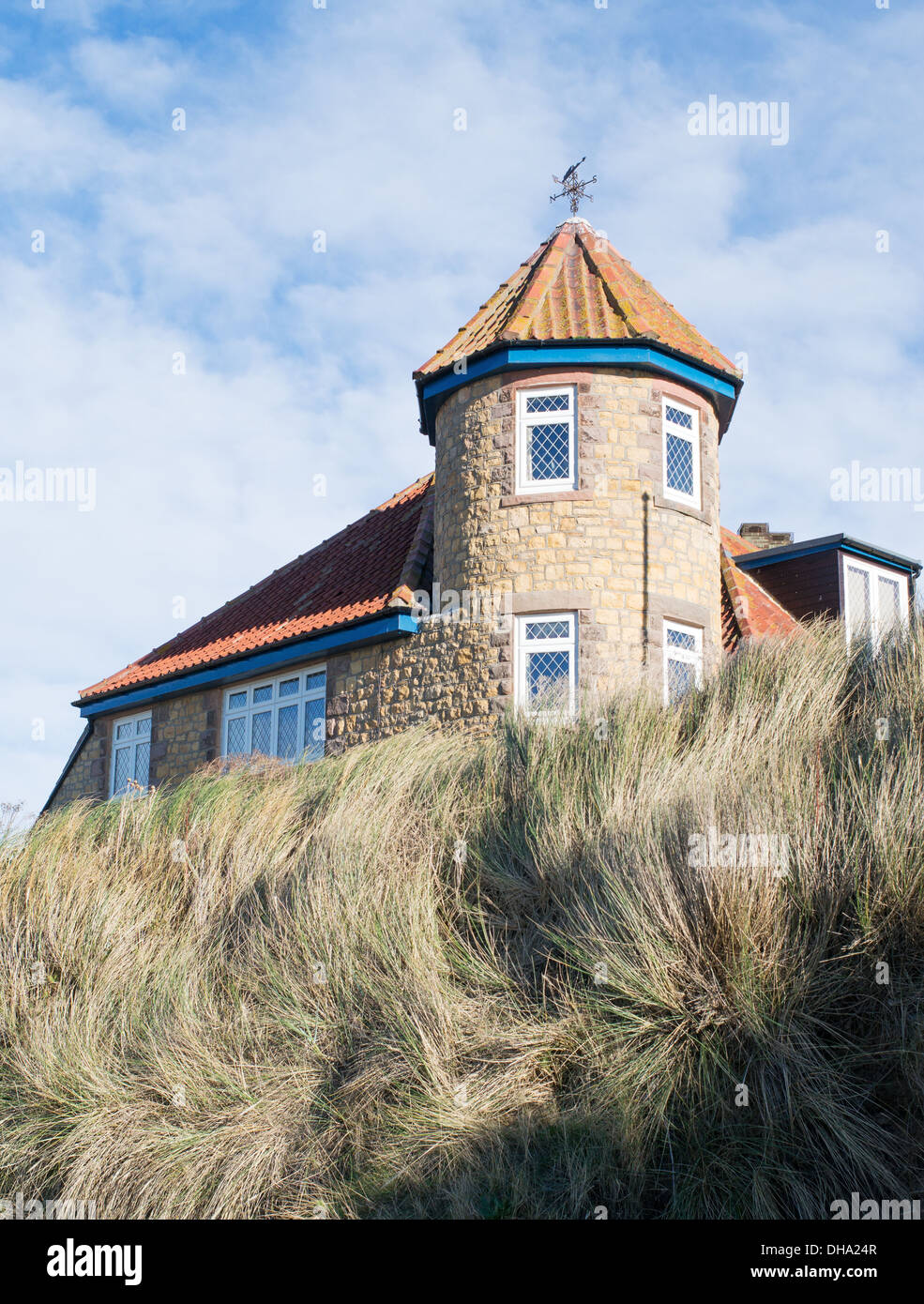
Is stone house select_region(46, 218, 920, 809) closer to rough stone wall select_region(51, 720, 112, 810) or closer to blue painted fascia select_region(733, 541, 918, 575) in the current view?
blue painted fascia select_region(733, 541, 918, 575)

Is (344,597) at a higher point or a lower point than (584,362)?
lower

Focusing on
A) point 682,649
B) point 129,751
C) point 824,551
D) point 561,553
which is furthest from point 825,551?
point 129,751

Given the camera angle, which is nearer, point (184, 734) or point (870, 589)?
point (870, 589)

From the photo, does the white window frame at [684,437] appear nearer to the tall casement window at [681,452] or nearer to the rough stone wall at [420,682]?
the tall casement window at [681,452]

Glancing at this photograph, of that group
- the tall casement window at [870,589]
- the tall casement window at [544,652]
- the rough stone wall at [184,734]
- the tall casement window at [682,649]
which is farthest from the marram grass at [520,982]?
the tall casement window at [870,589]

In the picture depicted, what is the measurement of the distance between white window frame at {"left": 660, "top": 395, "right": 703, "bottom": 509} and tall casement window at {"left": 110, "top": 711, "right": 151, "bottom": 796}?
943 cm

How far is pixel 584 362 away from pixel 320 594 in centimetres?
566

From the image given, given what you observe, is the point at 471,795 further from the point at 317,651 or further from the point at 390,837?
the point at 317,651

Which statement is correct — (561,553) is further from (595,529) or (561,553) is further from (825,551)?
(825,551)

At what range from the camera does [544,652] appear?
1383cm

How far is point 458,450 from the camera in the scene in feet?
49.2

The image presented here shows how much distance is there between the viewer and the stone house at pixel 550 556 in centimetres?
1389

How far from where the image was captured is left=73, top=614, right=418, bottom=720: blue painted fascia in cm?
1511

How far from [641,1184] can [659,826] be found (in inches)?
85.1
